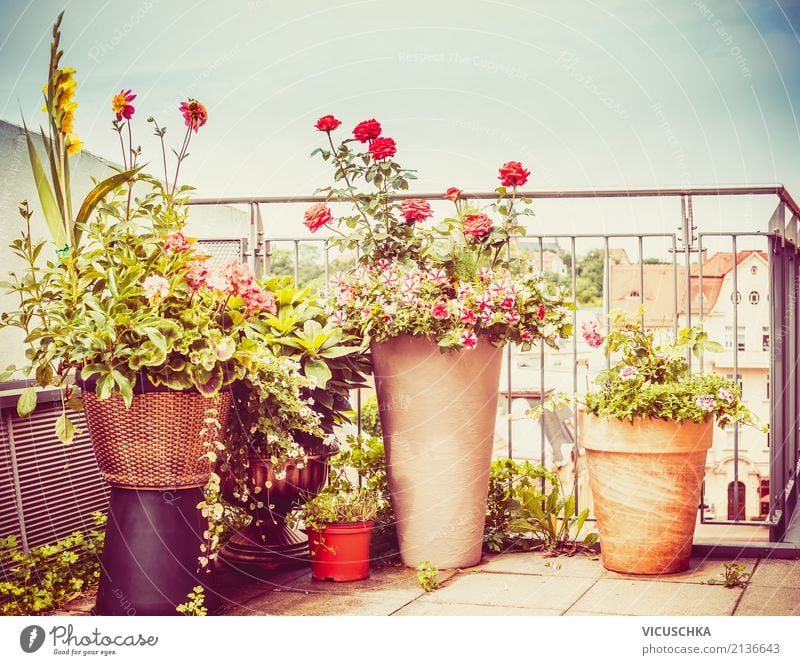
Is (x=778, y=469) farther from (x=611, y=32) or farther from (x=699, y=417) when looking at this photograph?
(x=611, y=32)

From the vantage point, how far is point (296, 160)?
2.82 meters

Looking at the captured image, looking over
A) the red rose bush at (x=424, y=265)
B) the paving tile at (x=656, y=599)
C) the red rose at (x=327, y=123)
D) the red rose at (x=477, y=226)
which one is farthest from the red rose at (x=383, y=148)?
the paving tile at (x=656, y=599)

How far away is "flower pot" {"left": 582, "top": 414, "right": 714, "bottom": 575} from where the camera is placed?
7.39 ft

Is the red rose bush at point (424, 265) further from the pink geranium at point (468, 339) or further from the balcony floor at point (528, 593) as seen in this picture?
the balcony floor at point (528, 593)

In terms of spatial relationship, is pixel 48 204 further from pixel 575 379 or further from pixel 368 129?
pixel 575 379

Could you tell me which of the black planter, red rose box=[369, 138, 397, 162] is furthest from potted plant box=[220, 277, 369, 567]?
red rose box=[369, 138, 397, 162]

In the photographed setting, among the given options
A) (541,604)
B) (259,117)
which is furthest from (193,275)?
(541,604)

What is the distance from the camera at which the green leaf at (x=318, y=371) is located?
2.24m

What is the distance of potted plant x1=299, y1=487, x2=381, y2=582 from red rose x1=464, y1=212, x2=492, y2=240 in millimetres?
813

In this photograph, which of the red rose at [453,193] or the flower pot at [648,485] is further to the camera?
the red rose at [453,193]

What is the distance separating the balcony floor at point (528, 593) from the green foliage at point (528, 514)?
110 mm

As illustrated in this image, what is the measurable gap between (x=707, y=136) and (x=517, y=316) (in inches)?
31.8

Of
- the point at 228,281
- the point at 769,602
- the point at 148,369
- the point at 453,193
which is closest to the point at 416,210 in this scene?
the point at 453,193

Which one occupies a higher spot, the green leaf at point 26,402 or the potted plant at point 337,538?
the green leaf at point 26,402
